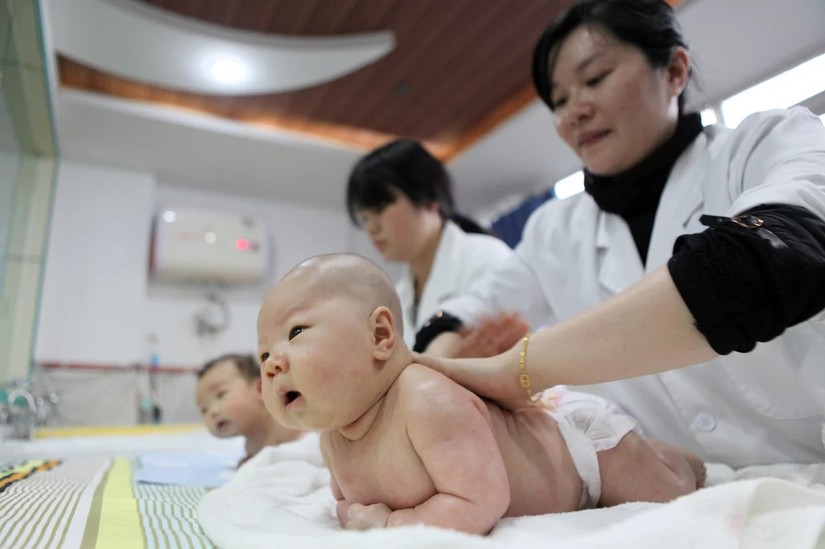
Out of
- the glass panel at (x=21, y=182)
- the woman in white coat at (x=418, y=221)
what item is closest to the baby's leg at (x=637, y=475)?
the woman in white coat at (x=418, y=221)

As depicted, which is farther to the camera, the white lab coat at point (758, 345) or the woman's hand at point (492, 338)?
the woman's hand at point (492, 338)

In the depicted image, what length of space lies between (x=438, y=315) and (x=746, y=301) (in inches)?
26.3

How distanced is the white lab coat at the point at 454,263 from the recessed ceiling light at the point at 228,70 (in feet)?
5.25

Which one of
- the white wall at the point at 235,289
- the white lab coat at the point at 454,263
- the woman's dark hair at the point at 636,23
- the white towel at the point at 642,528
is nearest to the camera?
the white towel at the point at 642,528

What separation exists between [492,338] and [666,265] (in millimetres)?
493

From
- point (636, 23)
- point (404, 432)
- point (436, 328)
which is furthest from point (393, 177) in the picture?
point (404, 432)

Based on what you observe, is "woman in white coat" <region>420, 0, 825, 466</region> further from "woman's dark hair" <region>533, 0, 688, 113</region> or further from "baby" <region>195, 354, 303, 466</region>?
"baby" <region>195, 354, 303, 466</region>

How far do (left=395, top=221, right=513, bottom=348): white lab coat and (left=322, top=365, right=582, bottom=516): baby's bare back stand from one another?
3.38ft

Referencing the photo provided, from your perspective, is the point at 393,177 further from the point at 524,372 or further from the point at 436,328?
the point at 524,372

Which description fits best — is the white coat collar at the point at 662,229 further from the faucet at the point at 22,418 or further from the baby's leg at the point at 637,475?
the faucet at the point at 22,418

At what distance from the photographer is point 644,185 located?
3.71 feet

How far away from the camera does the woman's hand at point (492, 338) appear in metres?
1.08

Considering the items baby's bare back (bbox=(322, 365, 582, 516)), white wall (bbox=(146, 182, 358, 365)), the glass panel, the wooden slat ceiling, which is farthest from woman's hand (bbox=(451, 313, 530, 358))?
white wall (bbox=(146, 182, 358, 365))

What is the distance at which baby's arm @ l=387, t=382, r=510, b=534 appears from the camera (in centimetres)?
58
